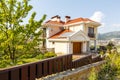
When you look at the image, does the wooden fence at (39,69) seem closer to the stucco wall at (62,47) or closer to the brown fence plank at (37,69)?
the brown fence plank at (37,69)

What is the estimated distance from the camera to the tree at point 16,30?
396 inches

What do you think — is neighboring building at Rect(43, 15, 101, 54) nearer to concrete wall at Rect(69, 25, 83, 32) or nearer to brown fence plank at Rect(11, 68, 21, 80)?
concrete wall at Rect(69, 25, 83, 32)

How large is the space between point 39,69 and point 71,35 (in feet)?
67.2

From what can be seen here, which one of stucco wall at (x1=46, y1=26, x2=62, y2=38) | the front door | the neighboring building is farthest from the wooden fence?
stucco wall at (x1=46, y1=26, x2=62, y2=38)

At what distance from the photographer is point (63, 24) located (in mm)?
35969

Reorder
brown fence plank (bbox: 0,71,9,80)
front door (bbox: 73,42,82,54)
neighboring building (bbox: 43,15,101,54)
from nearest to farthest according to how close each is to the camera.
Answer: brown fence plank (bbox: 0,71,9,80)
neighboring building (bbox: 43,15,101,54)
front door (bbox: 73,42,82,54)

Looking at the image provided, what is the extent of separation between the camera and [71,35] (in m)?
28.0

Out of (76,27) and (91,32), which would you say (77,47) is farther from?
(91,32)

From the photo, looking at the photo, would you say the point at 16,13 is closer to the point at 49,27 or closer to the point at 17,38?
the point at 17,38

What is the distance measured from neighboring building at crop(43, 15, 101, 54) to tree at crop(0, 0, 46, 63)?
17.3 metres

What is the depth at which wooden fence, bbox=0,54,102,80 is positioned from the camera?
247 inches

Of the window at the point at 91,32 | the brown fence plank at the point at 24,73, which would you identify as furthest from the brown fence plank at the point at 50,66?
the window at the point at 91,32

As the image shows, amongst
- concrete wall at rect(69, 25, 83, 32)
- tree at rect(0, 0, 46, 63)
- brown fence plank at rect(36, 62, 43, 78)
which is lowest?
brown fence plank at rect(36, 62, 43, 78)

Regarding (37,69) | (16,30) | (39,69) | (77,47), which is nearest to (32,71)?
(37,69)
